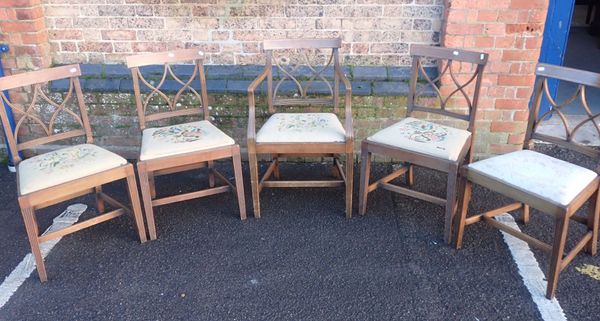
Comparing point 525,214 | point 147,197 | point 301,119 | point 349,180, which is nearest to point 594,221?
point 525,214

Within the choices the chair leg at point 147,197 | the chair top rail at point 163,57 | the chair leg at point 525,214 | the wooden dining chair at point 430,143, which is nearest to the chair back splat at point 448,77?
the wooden dining chair at point 430,143

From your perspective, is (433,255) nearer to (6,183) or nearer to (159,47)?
(159,47)

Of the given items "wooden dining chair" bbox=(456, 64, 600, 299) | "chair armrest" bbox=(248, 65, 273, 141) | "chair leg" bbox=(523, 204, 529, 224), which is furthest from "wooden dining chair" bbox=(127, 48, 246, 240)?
"chair leg" bbox=(523, 204, 529, 224)

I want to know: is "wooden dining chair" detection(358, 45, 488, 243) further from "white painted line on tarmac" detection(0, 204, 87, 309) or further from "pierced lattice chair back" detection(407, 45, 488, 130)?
"white painted line on tarmac" detection(0, 204, 87, 309)

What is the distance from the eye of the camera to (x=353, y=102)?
371 cm

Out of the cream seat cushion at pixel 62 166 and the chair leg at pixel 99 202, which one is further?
the chair leg at pixel 99 202

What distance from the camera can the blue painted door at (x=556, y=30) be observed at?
379 centimetres

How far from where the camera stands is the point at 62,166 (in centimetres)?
270

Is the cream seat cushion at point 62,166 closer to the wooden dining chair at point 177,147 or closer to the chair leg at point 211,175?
the wooden dining chair at point 177,147

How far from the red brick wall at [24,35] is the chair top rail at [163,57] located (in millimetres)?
1139

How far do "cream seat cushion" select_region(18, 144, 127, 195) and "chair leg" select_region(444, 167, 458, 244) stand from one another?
1774 mm

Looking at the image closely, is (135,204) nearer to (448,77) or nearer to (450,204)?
(450,204)

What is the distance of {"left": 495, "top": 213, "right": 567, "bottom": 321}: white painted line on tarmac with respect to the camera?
2379 millimetres

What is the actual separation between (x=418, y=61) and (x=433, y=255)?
1185 millimetres
